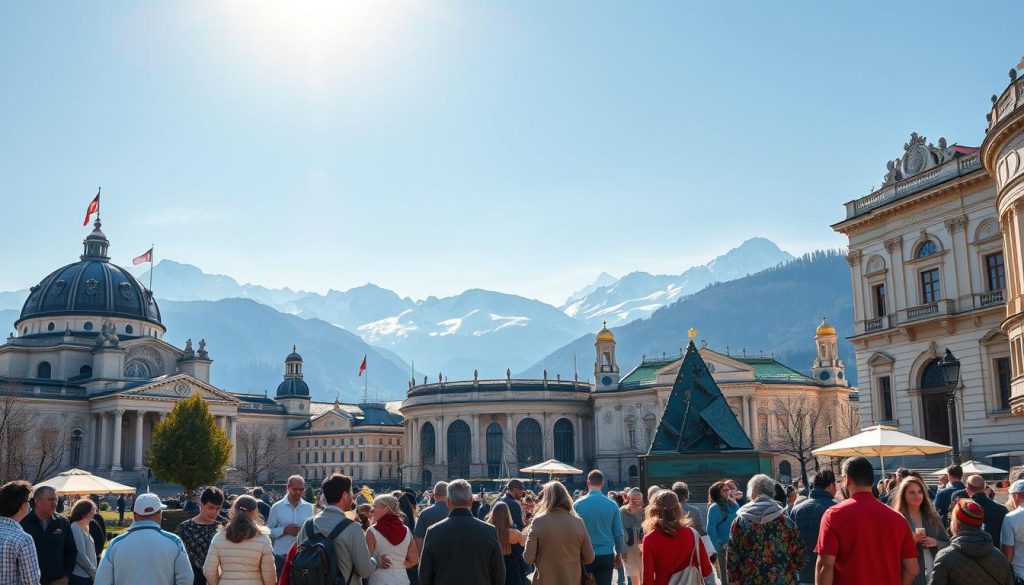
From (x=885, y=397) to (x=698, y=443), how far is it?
24.8 m

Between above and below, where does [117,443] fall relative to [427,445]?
above

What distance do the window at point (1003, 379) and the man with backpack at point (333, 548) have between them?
34556 millimetres

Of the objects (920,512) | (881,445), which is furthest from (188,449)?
(920,512)

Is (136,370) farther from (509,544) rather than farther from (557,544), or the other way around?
(557,544)

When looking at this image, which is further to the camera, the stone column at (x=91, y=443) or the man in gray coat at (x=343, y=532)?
the stone column at (x=91, y=443)

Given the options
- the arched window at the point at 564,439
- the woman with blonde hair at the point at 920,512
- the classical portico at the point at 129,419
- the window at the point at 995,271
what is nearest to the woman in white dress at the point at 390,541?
the woman with blonde hair at the point at 920,512

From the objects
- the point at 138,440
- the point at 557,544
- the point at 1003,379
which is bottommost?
the point at 557,544

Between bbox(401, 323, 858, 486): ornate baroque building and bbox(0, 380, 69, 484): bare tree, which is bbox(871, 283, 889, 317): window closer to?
bbox(401, 323, 858, 486): ornate baroque building

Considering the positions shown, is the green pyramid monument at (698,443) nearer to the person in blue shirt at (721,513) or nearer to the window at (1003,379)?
the person in blue shirt at (721,513)

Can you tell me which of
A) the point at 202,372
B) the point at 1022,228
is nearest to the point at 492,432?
the point at 202,372

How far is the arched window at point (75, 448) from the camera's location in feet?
304

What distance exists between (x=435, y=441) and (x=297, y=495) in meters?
81.7

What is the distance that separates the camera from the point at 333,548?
9109mm

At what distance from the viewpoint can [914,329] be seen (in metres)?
41.9
